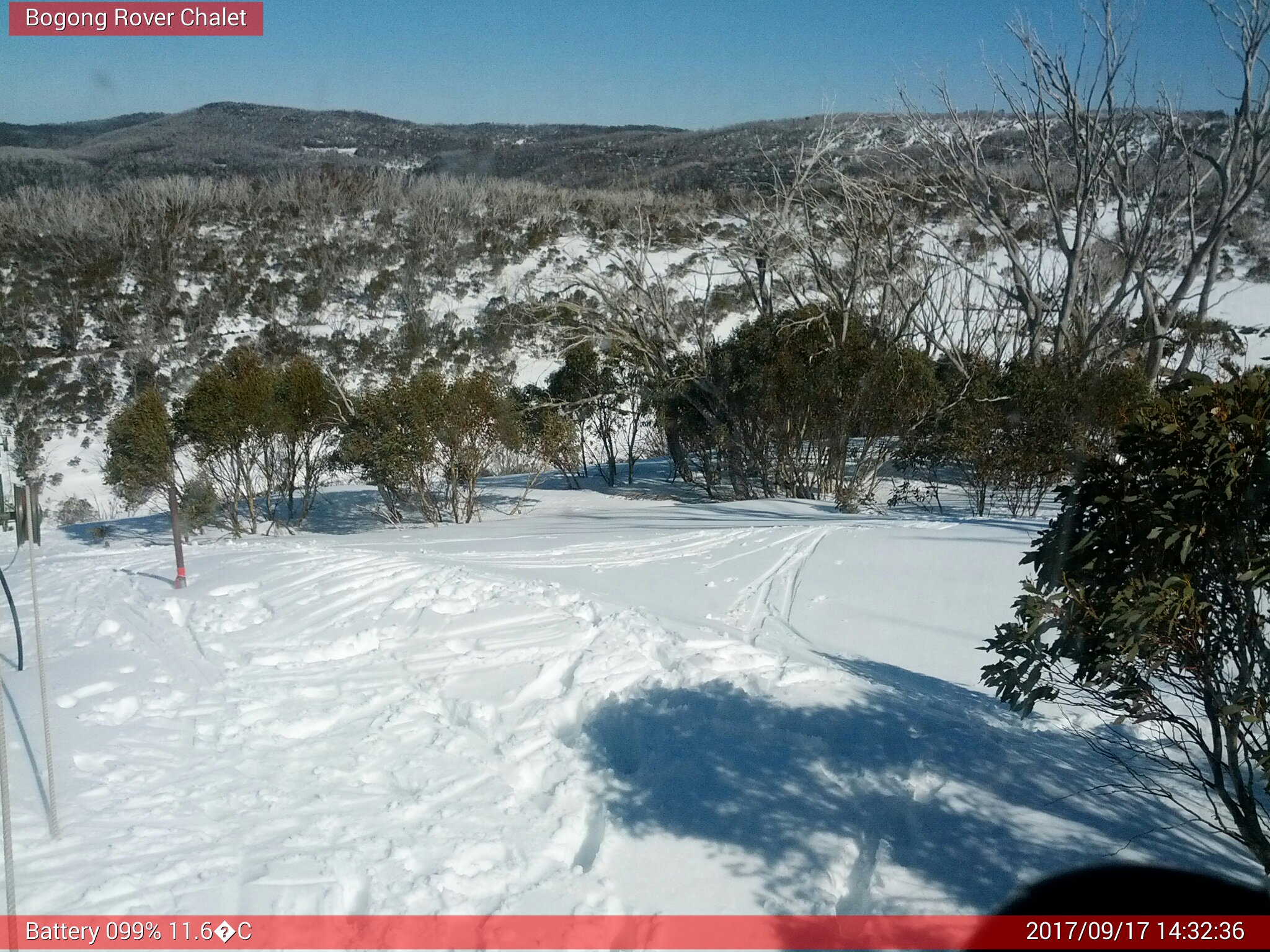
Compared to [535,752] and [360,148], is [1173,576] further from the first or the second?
[360,148]

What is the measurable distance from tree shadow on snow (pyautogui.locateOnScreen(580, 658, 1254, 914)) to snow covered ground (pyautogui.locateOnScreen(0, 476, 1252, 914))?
18 millimetres

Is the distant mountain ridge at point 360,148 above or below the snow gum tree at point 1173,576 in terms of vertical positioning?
above

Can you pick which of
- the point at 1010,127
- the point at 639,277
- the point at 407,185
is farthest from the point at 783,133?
the point at 639,277

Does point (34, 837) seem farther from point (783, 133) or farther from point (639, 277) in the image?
point (783, 133)

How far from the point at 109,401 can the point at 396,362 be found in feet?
28.0

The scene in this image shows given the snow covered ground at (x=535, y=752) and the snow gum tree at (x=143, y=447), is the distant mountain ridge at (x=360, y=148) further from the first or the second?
the snow covered ground at (x=535, y=752)

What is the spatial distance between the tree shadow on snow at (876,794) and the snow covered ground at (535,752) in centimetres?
2

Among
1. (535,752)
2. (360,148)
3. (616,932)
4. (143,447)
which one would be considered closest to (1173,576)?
(616,932)

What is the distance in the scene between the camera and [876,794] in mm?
4398

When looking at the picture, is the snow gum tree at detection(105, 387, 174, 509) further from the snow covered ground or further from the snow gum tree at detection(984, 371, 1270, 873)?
the snow gum tree at detection(984, 371, 1270, 873)

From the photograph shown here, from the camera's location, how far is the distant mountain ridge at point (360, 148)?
52188mm

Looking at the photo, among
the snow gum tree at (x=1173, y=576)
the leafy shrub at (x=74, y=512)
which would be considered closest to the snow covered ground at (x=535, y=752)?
the snow gum tree at (x=1173, y=576)

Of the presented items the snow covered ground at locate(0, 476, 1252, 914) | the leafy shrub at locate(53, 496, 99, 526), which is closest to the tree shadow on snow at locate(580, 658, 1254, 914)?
the snow covered ground at locate(0, 476, 1252, 914)

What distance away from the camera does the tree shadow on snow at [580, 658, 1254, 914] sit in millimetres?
3730
